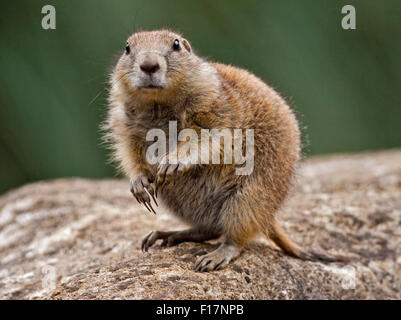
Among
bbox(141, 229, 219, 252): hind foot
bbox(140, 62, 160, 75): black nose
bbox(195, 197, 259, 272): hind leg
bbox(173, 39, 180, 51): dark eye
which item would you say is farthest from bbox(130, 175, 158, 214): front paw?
bbox(173, 39, 180, 51): dark eye

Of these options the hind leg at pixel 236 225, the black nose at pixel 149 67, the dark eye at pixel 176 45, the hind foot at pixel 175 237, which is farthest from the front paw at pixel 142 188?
the dark eye at pixel 176 45

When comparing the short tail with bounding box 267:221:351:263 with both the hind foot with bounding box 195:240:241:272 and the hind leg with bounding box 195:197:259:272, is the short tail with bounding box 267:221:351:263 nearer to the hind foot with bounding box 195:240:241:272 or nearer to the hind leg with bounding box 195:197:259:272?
the hind leg with bounding box 195:197:259:272

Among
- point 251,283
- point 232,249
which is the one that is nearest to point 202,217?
point 232,249

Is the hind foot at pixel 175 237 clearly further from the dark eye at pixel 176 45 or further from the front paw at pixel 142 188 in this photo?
the dark eye at pixel 176 45

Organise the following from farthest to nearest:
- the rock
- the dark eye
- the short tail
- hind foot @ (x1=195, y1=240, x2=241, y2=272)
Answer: the short tail, the dark eye, hind foot @ (x1=195, y1=240, x2=241, y2=272), the rock

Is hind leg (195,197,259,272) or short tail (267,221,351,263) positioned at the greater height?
hind leg (195,197,259,272)

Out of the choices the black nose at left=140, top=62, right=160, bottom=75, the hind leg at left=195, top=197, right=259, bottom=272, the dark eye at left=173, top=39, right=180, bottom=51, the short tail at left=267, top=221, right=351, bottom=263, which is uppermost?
the dark eye at left=173, top=39, right=180, bottom=51
